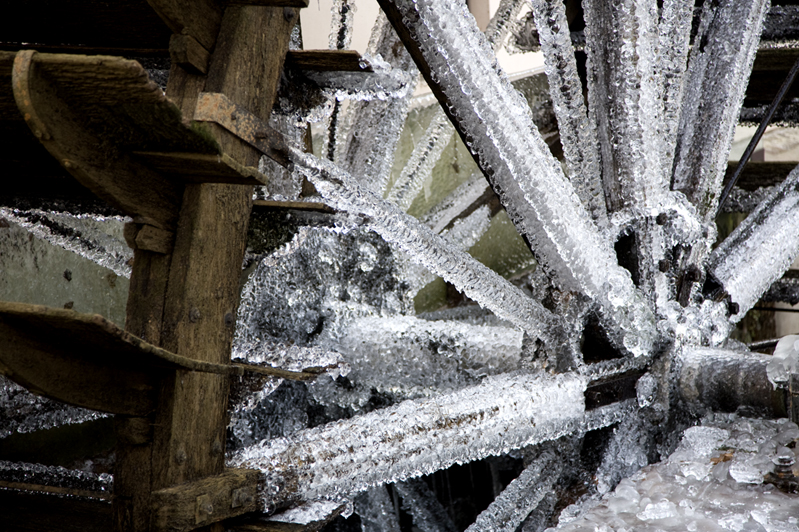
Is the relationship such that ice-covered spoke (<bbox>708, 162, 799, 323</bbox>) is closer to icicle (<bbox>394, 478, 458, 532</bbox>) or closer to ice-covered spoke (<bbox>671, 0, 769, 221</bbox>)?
ice-covered spoke (<bbox>671, 0, 769, 221</bbox>)

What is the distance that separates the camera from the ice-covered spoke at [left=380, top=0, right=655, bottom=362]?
5.78 feet

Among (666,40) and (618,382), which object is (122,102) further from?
(666,40)

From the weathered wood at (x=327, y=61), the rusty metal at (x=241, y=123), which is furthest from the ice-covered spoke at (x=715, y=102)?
the rusty metal at (x=241, y=123)

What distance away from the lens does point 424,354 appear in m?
2.35

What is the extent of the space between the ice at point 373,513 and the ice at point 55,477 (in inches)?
48.1

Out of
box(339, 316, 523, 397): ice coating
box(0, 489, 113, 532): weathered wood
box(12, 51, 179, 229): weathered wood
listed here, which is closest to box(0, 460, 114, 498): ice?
box(0, 489, 113, 532): weathered wood

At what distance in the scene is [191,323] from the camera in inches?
65.0

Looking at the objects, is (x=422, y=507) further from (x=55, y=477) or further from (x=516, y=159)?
(x=516, y=159)

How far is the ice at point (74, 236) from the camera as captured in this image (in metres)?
2.51

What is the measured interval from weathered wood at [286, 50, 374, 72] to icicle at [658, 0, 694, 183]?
3.95 ft

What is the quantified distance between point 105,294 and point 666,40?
2.85m

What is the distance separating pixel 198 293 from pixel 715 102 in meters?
2.18

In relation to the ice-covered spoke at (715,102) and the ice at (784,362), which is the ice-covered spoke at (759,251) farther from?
the ice at (784,362)

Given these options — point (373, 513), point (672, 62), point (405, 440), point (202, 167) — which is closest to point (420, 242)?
point (405, 440)
